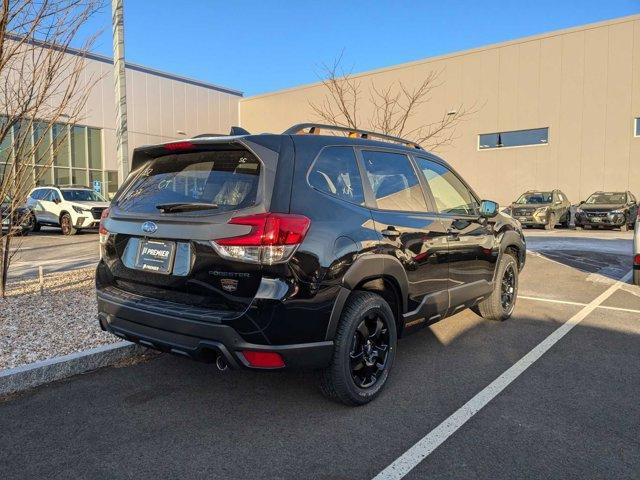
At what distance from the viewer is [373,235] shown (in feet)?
11.5

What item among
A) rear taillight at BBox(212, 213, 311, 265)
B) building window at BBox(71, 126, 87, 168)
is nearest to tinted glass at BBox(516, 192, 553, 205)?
rear taillight at BBox(212, 213, 311, 265)

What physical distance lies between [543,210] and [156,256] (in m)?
20.6

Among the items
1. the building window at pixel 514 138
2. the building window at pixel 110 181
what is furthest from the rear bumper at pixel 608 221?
the building window at pixel 110 181

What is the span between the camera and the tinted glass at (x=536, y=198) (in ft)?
72.1

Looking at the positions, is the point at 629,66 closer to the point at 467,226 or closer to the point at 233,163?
the point at 467,226

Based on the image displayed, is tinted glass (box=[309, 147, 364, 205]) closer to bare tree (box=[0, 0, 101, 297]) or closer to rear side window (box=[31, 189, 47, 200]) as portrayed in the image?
bare tree (box=[0, 0, 101, 297])

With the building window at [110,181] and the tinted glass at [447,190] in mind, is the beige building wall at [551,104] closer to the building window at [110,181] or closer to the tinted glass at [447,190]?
the building window at [110,181]

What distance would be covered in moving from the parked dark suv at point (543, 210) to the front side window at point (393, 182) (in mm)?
18202

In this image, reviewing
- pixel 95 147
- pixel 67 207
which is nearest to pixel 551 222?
pixel 67 207

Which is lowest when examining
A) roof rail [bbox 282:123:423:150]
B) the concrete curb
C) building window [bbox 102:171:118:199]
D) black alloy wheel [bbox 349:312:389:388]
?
the concrete curb

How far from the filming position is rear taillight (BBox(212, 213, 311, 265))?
9.46 feet

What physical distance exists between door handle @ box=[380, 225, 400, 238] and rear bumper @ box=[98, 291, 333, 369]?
0.91 metres

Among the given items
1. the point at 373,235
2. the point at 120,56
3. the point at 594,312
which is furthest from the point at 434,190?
the point at 120,56

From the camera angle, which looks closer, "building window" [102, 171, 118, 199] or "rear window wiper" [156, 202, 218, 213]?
"rear window wiper" [156, 202, 218, 213]
